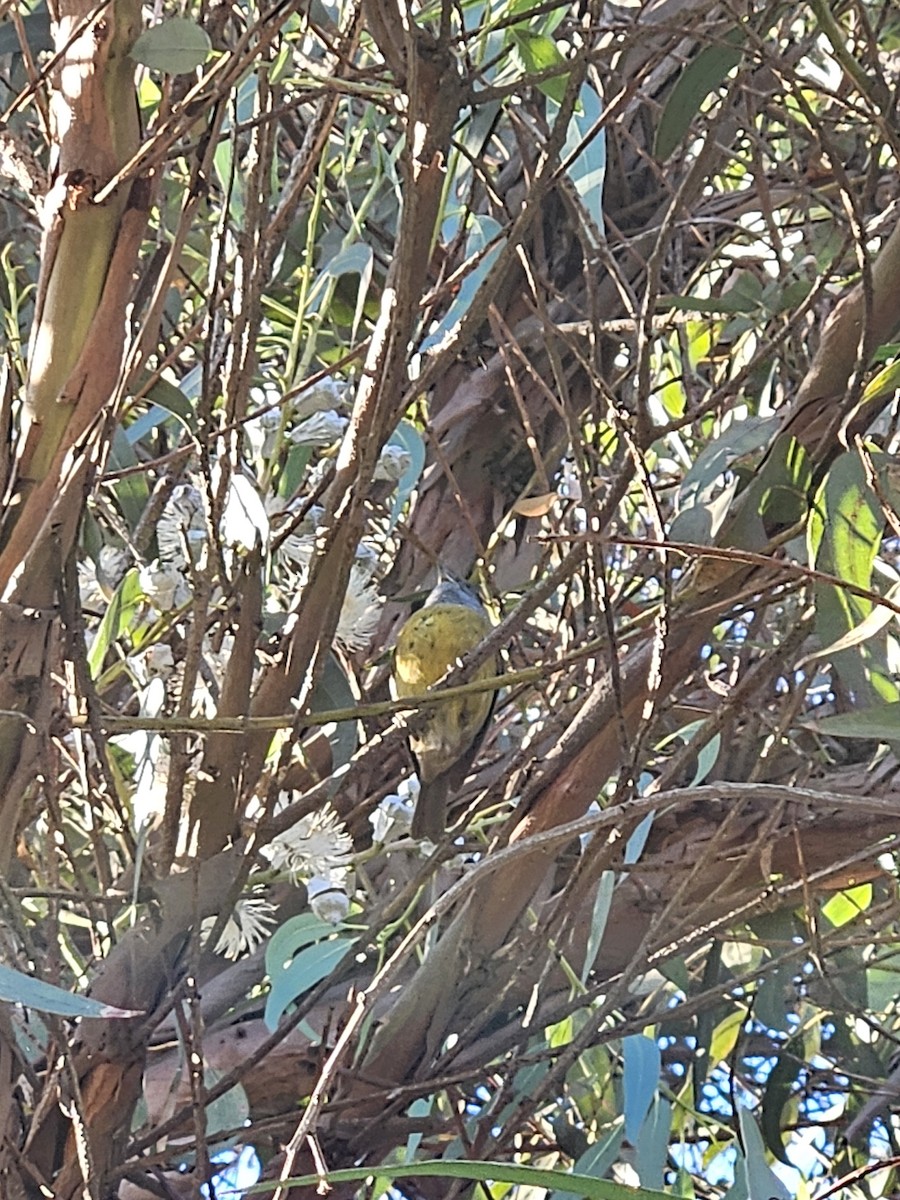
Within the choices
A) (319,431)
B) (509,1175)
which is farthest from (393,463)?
(509,1175)

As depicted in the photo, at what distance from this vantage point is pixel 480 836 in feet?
3.23

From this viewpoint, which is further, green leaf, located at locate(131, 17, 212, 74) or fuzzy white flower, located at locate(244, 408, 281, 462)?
fuzzy white flower, located at locate(244, 408, 281, 462)

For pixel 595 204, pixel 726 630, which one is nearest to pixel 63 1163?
pixel 595 204

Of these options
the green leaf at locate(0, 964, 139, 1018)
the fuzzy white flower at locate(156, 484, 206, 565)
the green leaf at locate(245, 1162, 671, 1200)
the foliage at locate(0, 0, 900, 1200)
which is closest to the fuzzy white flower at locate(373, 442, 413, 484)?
the foliage at locate(0, 0, 900, 1200)

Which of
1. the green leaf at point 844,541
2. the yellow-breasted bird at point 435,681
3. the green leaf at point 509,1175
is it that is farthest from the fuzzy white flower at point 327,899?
the green leaf at point 509,1175

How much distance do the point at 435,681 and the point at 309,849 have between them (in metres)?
0.28

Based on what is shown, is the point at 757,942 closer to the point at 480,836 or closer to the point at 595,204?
the point at 480,836

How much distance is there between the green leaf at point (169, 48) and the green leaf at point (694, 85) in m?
0.33

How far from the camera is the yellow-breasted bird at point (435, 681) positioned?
1010mm

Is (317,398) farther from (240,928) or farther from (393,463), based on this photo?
(240,928)

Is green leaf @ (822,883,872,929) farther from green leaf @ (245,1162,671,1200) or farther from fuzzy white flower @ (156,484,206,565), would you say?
green leaf @ (245,1162,671,1200)

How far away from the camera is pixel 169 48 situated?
0.62m

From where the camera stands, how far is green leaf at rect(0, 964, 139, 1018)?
0.54m

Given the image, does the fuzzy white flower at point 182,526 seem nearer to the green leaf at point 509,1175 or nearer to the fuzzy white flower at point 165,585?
the fuzzy white flower at point 165,585
